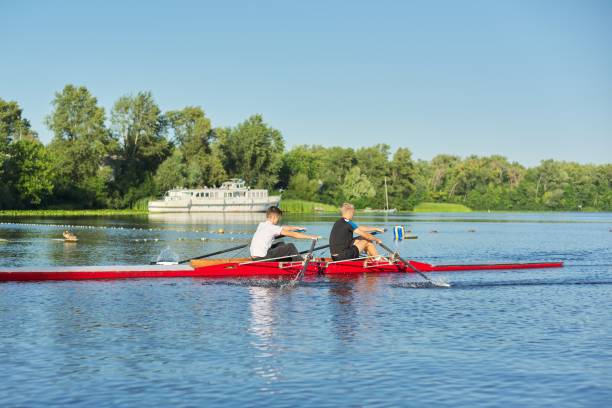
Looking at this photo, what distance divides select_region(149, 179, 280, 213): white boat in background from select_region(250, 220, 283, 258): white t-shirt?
8864cm

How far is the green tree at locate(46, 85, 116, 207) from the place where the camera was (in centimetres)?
10031

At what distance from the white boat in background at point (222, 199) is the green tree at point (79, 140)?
466 inches

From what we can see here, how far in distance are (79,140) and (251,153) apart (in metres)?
30.8

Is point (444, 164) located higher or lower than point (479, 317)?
higher

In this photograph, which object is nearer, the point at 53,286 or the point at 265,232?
the point at 53,286

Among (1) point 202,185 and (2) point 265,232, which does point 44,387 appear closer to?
(2) point 265,232

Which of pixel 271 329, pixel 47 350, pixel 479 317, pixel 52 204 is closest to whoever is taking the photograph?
pixel 47 350

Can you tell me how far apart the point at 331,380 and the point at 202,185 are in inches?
4258

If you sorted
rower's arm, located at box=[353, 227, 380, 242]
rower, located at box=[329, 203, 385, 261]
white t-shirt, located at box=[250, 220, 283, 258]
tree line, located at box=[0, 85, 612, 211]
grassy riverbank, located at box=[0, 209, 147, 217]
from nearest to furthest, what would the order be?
1. white t-shirt, located at box=[250, 220, 283, 258]
2. rower, located at box=[329, 203, 385, 261]
3. rower's arm, located at box=[353, 227, 380, 242]
4. grassy riverbank, located at box=[0, 209, 147, 217]
5. tree line, located at box=[0, 85, 612, 211]

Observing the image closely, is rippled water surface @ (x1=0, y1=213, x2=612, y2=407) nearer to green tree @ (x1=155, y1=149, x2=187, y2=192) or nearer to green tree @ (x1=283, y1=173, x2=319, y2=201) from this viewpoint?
green tree @ (x1=155, y1=149, x2=187, y2=192)

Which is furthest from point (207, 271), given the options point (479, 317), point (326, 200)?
point (326, 200)

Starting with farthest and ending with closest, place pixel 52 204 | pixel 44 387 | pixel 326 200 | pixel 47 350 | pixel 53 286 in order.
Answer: pixel 326 200
pixel 52 204
pixel 53 286
pixel 47 350
pixel 44 387

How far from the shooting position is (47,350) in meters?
12.5

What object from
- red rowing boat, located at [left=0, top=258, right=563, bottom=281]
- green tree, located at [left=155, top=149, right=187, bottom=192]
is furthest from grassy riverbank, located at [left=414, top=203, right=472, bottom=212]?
red rowing boat, located at [left=0, top=258, right=563, bottom=281]
